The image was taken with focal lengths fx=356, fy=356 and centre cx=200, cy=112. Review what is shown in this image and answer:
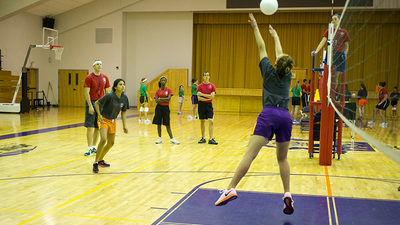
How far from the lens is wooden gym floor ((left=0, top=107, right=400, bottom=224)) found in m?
3.47

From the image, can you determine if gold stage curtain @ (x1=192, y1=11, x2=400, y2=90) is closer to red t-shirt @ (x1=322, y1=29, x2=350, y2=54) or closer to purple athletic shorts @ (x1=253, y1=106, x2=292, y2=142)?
red t-shirt @ (x1=322, y1=29, x2=350, y2=54)

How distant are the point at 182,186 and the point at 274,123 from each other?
1.88 meters

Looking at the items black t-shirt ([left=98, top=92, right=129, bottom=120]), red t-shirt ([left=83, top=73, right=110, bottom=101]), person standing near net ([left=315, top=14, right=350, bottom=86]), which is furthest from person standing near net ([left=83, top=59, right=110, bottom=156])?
person standing near net ([left=315, top=14, right=350, bottom=86])

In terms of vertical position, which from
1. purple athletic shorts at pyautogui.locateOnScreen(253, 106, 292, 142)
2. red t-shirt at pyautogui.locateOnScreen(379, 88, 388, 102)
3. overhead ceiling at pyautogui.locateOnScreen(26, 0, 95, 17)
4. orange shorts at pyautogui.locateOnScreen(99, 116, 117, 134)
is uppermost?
overhead ceiling at pyautogui.locateOnScreen(26, 0, 95, 17)

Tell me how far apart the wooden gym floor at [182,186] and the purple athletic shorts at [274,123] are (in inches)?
32.5

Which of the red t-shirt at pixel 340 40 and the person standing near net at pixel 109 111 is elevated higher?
the red t-shirt at pixel 340 40

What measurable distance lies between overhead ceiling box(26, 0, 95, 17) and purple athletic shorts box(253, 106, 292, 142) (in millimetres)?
20487

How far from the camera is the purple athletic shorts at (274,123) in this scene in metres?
3.22

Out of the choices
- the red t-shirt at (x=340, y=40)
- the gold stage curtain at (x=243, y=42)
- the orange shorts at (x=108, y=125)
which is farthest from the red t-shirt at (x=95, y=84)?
the gold stage curtain at (x=243, y=42)

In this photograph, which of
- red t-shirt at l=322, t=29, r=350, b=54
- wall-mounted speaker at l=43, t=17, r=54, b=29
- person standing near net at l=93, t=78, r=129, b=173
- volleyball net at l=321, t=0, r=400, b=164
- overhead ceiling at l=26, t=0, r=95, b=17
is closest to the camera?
volleyball net at l=321, t=0, r=400, b=164

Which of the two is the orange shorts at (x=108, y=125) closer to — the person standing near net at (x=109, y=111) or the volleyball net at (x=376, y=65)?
the person standing near net at (x=109, y=111)

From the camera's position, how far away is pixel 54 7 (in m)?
21.5

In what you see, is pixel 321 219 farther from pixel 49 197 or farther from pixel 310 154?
pixel 310 154

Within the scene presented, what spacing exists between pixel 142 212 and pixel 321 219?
175cm
